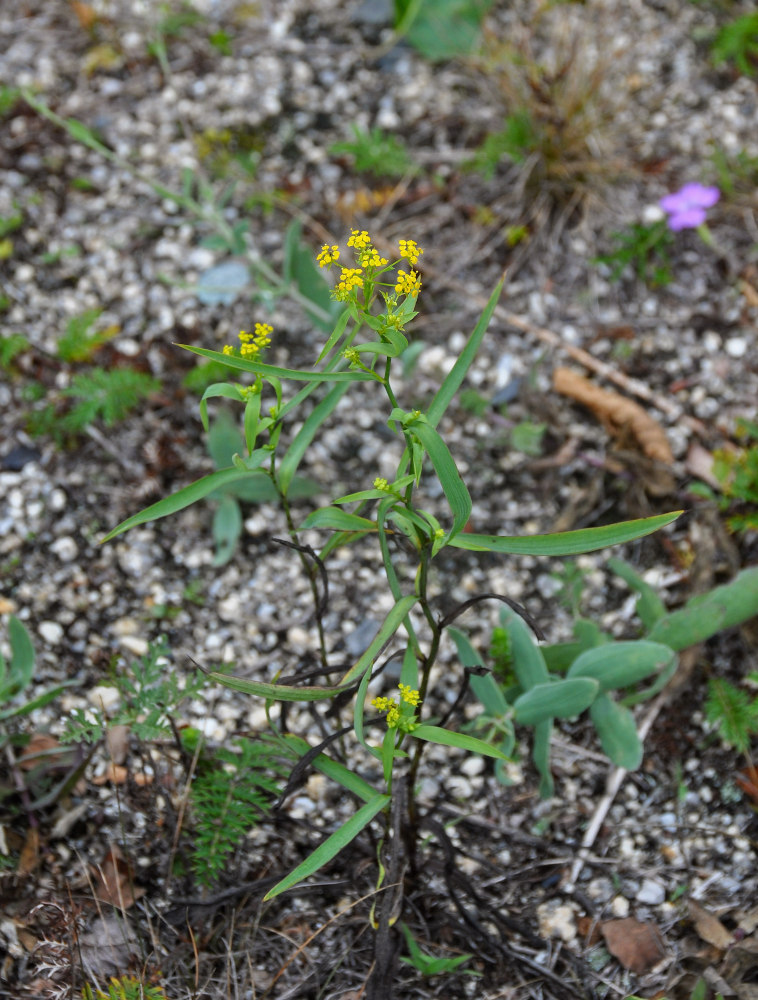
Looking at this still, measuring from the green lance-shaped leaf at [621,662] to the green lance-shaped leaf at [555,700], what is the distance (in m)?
0.05

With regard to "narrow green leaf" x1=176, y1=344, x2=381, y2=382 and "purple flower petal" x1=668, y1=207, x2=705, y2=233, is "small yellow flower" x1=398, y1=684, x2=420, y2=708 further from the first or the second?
"purple flower petal" x1=668, y1=207, x2=705, y2=233

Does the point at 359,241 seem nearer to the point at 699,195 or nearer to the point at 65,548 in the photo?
the point at 65,548

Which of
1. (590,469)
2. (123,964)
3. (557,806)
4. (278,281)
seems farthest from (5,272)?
(557,806)

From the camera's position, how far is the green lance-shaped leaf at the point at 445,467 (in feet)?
3.76

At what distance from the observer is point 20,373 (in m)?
2.50

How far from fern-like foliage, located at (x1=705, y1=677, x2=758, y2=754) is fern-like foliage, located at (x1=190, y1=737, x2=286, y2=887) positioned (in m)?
0.91

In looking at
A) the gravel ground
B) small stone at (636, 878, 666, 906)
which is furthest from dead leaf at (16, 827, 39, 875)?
small stone at (636, 878, 666, 906)

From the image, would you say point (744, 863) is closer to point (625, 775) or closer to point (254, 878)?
point (625, 775)

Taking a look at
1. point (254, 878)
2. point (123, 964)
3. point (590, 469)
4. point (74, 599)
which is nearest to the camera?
point (123, 964)

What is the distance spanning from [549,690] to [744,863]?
1.80 ft

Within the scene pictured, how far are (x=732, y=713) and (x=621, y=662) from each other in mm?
313

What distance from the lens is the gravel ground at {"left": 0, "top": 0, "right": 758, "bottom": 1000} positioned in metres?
1.68

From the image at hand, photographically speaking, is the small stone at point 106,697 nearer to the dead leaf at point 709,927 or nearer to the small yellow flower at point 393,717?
the small yellow flower at point 393,717

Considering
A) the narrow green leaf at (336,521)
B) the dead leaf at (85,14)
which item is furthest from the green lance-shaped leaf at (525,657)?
the dead leaf at (85,14)
